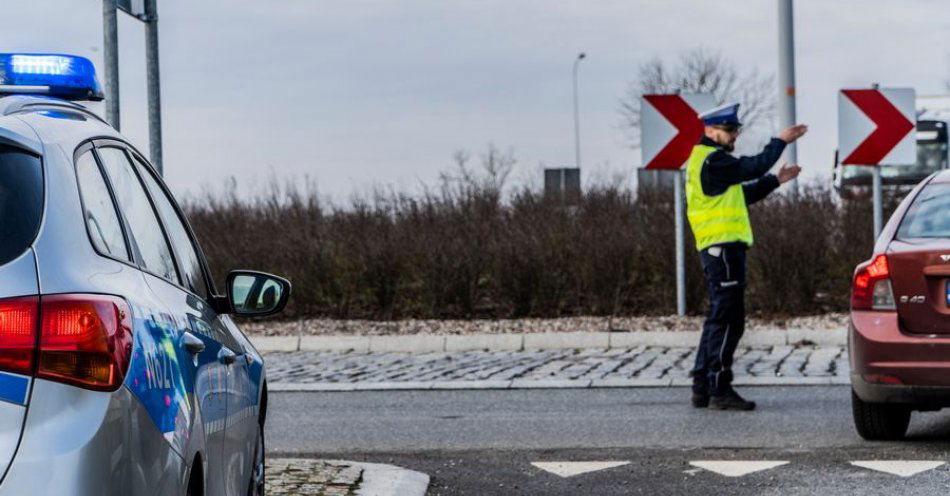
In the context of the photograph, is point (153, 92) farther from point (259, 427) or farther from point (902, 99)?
point (902, 99)

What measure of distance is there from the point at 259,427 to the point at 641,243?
11.4 m

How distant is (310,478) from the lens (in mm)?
6977

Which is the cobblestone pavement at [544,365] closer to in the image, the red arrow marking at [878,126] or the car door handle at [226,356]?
the red arrow marking at [878,126]

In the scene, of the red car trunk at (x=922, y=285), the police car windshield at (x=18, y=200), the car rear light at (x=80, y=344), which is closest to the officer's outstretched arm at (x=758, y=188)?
the red car trunk at (x=922, y=285)

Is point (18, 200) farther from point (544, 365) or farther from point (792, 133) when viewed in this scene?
point (544, 365)

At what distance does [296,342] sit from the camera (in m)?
14.8

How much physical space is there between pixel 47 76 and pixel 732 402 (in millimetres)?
6494

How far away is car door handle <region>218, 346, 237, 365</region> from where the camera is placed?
13.5 feet

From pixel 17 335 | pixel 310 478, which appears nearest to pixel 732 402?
pixel 310 478

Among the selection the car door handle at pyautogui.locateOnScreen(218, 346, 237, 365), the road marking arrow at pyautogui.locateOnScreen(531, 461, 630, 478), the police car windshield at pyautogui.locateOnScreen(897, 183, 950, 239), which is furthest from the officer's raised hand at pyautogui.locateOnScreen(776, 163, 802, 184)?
the car door handle at pyautogui.locateOnScreen(218, 346, 237, 365)

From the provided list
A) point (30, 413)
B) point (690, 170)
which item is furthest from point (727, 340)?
point (30, 413)

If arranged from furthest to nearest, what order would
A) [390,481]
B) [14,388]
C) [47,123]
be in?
1. [390,481]
2. [47,123]
3. [14,388]

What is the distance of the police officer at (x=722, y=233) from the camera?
9.72 m

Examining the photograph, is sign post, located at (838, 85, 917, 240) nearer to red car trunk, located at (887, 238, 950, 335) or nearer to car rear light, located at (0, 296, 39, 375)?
red car trunk, located at (887, 238, 950, 335)
